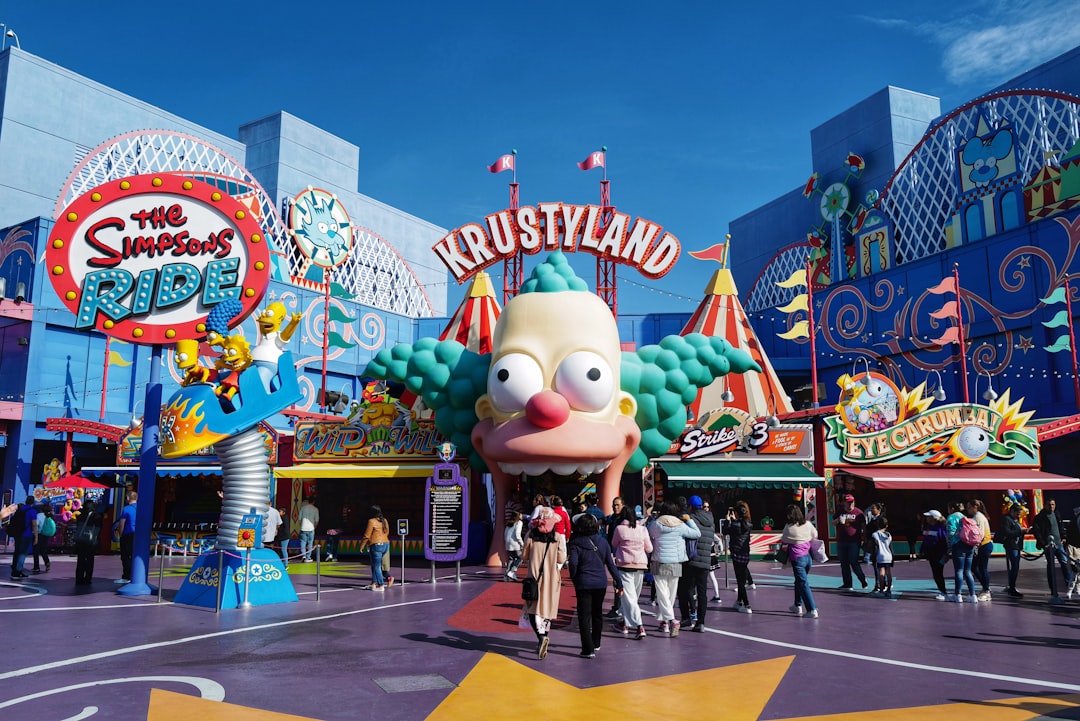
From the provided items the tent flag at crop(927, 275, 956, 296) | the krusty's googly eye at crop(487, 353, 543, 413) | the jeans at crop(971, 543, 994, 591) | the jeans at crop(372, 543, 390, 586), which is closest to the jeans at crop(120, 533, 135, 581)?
the jeans at crop(372, 543, 390, 586)

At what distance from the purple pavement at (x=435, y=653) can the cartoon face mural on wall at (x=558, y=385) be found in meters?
3.60

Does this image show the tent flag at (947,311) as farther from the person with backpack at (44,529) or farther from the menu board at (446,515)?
the person with backpack at (44,529)

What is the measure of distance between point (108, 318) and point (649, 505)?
12.5 meters

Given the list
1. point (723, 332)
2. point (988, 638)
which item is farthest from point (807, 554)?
point (723, 332)

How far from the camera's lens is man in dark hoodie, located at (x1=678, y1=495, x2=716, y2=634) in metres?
9.45

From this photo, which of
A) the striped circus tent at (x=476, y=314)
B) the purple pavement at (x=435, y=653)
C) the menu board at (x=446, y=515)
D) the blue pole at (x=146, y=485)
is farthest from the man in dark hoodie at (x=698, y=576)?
the striped circus tent at (x=476, y=314)

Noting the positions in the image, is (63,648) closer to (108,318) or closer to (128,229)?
(108,318)

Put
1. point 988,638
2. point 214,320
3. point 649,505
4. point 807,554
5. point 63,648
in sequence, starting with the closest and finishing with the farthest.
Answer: point 63,648
point 988,638
point 807,554
point 214,320
point 649,505

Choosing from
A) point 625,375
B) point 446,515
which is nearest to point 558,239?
point 625,375

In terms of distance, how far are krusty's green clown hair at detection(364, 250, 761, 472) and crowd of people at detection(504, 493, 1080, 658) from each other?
3639 millimetres

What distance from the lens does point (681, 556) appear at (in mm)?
9219

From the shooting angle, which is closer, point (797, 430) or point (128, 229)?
point (128, 229)

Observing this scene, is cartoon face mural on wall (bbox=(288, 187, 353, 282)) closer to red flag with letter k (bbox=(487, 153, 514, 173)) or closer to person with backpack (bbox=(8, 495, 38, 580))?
red flag with letter k (bbox=(487, 153, 514, 173))

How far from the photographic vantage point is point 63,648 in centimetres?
837
